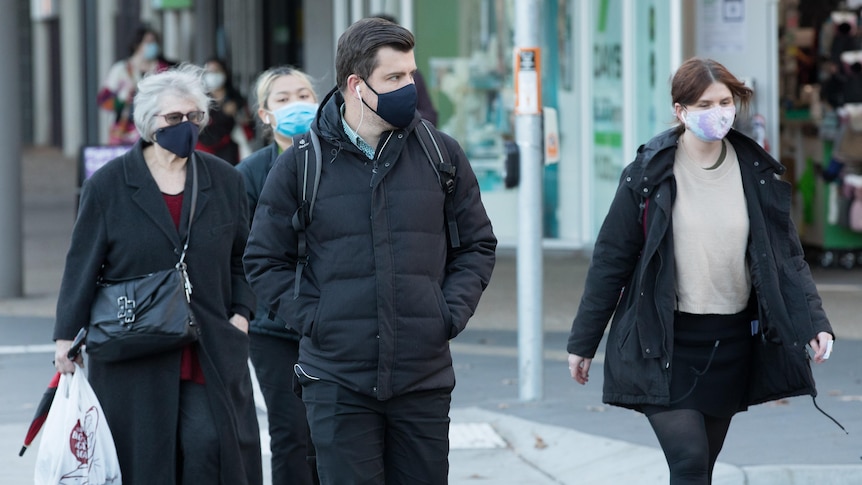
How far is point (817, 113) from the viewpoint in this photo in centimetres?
1273

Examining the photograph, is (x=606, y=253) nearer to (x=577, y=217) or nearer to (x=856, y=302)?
(x=856, y=302)

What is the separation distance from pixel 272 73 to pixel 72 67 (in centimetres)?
3015

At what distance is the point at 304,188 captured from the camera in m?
4.32

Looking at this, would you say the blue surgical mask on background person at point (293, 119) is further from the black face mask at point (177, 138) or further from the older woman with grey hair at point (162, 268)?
the black face mask at point (177, 138)

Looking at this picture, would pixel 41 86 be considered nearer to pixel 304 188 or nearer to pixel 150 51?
pixel 150 51

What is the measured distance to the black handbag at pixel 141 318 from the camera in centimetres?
515

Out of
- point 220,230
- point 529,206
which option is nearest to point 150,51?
point 529,206

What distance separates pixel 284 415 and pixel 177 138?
3.89ft

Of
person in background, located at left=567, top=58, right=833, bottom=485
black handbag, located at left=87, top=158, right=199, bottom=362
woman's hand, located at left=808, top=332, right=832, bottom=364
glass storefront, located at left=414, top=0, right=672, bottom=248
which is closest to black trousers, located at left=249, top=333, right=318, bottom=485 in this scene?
black handbag, located at left=87, top=158, right=199, bottom=362

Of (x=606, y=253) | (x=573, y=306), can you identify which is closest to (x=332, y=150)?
(x=606, y=253)

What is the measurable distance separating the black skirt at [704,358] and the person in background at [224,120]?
8.40 metres

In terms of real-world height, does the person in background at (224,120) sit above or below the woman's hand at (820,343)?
above

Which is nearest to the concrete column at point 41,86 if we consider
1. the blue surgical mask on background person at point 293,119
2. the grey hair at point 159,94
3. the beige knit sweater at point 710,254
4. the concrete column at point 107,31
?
the concrete column at point 107,31

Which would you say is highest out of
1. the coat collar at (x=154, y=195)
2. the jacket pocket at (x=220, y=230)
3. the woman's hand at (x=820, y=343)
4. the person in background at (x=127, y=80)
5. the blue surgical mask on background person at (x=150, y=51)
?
the blue surgical mask on background person at (x=150, y=51)
